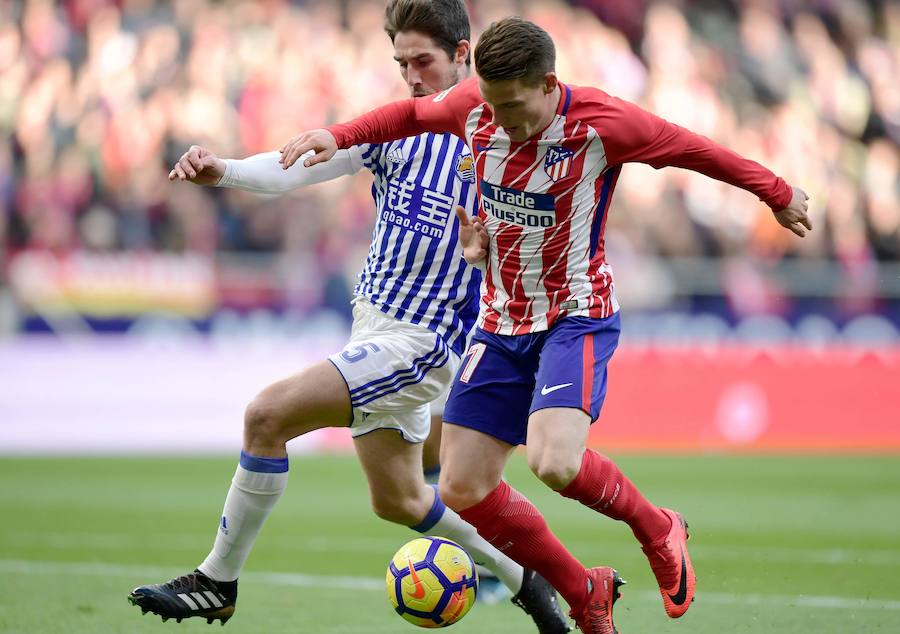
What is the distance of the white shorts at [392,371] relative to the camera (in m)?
5.54

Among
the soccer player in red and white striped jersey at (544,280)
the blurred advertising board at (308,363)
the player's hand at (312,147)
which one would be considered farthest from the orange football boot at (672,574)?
the blurred advertising board at (308,363)

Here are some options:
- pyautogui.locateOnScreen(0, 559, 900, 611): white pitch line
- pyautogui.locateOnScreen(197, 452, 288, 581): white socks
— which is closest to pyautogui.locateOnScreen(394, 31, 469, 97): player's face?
pyautogui.locateOnScreen(197, 452, 288, 581): white socks

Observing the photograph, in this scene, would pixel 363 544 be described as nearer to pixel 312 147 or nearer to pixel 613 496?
pixel 613 496

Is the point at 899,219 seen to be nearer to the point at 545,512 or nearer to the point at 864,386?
the point at 864,386

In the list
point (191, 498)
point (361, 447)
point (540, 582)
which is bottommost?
point (191, 498)

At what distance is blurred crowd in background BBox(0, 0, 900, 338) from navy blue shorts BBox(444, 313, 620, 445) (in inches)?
339

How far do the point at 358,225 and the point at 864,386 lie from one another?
5.58 m

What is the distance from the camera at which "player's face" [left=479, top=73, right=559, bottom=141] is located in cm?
491

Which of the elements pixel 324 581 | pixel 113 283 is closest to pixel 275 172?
pixel 324 581

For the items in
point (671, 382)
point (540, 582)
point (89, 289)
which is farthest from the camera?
point (671, 382)

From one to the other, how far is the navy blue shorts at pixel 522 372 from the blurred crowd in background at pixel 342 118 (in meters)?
8.60

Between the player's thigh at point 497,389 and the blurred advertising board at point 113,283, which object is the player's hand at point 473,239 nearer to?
the player's thigh at point 497,389

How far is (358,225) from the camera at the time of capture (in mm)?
15016

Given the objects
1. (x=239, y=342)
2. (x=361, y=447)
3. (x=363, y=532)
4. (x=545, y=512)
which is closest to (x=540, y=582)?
(x=361, y=447)
